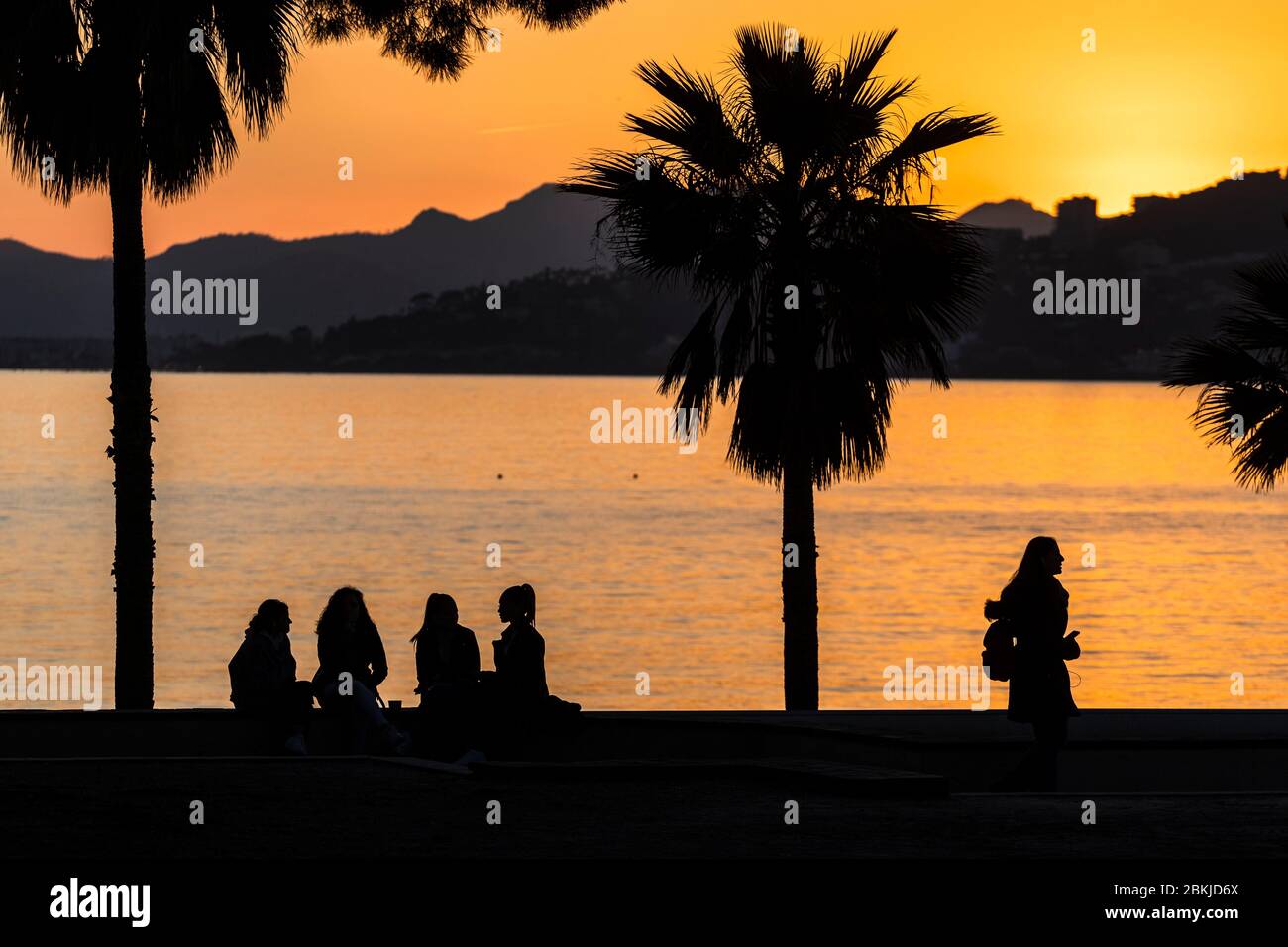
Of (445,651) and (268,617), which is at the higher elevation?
(268,617)

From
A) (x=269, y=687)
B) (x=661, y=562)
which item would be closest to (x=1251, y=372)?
(x=269, y=687)

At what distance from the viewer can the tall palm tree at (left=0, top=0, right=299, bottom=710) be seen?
16719 mm

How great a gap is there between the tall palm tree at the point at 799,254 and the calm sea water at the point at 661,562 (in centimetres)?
1804

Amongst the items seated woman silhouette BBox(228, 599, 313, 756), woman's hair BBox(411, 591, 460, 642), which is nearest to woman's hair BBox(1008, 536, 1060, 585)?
woman's hair BBox(411, 591, 460, 642)

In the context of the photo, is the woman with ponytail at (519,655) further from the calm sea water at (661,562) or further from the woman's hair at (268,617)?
the calm sea water at (661,562)

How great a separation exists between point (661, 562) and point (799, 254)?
54.6m

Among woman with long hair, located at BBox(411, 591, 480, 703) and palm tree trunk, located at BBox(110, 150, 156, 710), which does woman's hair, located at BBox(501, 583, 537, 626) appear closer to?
woman with long hair, located at BBox(411, 591, 480, 703)

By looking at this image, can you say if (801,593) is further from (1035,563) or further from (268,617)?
(1035,563)

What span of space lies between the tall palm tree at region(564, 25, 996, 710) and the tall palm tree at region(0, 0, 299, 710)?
3.55 meters

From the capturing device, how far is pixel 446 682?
573 inches

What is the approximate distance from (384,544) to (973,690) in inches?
1734

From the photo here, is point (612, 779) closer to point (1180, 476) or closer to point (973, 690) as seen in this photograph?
point (973, 690)
